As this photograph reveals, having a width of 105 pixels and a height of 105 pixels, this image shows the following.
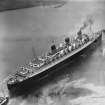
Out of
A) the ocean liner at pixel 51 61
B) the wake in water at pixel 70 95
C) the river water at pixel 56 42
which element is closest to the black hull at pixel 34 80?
the ocean liner at pixel 51 61

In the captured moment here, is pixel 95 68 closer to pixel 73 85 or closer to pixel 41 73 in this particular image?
pixel 73 85

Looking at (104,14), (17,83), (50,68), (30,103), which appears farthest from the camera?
(104,14)

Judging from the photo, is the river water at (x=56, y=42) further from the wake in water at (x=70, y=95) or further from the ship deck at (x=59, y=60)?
the ship deck at (x=59, y=60)

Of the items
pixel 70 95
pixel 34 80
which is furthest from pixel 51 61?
pixel 70 95

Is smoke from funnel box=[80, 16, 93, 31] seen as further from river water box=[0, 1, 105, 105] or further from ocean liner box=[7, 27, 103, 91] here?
ocean liner box=[7, 27, 103, 91]

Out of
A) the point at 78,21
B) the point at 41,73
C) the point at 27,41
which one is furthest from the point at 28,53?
the point at 78,21

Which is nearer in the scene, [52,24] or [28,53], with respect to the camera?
[28,53]

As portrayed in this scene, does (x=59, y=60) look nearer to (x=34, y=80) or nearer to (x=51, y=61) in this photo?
(x=51, y=61)
